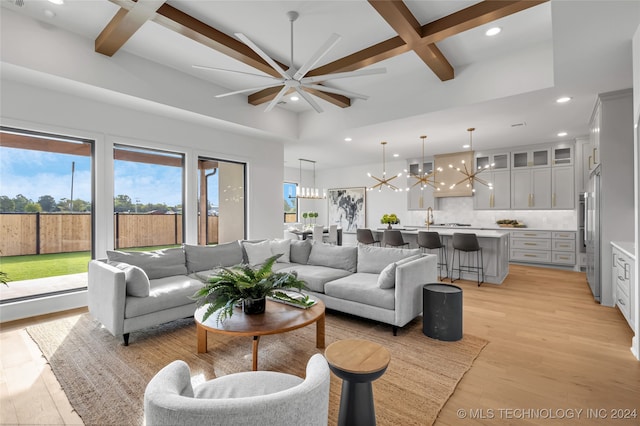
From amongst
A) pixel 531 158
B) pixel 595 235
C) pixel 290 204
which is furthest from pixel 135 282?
pixel 531 158

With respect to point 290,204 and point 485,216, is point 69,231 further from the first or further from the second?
point 485,216

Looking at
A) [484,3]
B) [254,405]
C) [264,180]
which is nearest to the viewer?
[254,405]

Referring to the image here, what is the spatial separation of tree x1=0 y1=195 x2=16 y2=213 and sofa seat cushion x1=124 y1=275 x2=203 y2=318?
2025 mm

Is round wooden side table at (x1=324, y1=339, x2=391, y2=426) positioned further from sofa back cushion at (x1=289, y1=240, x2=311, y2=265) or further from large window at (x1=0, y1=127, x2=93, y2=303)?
large window at (x1=0, y1=127, x2=93, y2=303)

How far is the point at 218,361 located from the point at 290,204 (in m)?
8.07

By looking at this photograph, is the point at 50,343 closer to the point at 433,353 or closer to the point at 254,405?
the point at 254,405

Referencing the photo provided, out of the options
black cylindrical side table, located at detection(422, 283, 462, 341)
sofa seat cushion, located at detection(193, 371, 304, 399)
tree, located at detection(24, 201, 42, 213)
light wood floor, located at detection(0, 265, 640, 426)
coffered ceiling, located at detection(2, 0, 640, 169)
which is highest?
coffered ceiling, located at detection(2, 0, 640, 169)

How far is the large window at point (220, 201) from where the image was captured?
18.6 feet

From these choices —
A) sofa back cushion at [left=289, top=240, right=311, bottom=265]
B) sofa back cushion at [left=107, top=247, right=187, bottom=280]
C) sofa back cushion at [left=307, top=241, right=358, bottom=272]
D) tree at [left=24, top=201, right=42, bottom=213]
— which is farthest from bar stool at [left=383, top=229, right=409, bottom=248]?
tree at [left=24, top=201, right=42, bottom=213]

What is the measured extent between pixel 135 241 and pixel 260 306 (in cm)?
323

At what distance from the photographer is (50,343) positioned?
3.03m

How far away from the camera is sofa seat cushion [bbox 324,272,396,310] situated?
326 cm

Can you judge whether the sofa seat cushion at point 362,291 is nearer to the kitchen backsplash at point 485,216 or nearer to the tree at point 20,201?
the tree at point 20,201

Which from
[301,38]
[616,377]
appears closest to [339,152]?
[301,38]
